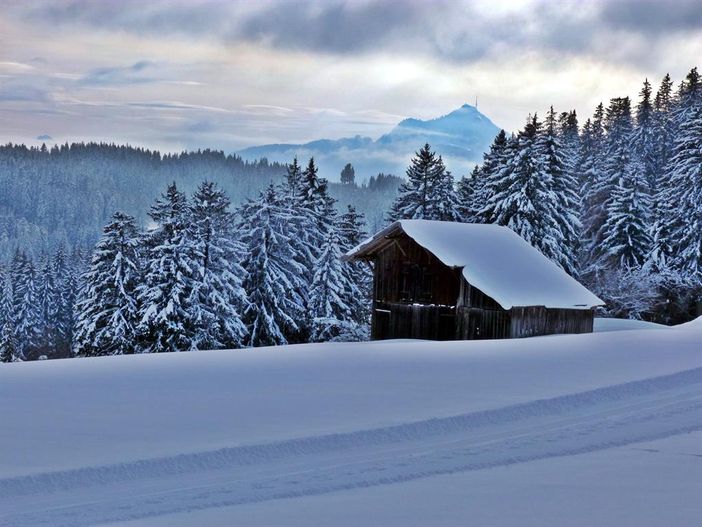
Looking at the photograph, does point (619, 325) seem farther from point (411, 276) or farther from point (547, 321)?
point (411, 276)

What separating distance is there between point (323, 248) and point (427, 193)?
878 centimetres

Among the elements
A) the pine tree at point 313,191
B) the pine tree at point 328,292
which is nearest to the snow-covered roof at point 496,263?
Answer: the pine tree at point 328,292

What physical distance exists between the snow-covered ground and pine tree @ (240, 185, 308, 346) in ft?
101

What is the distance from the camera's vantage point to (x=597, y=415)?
43.1 ft

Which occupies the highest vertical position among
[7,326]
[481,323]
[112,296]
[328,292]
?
[328,292]

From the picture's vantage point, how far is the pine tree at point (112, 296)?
151 feet

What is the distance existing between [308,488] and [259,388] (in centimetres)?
573

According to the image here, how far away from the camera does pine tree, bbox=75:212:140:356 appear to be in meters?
45.9

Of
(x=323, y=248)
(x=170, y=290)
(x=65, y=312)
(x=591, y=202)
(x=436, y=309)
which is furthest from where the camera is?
(x=65, y=312)

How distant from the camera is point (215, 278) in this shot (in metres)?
46.2

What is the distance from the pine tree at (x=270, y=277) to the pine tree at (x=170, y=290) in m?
4.19

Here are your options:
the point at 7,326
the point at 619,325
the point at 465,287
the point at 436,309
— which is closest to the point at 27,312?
the point at 7,326

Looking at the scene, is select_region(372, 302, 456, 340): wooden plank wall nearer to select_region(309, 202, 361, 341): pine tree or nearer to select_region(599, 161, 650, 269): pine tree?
select_region(309, 202, 361, 341): pine tree

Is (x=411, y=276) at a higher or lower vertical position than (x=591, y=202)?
lower
